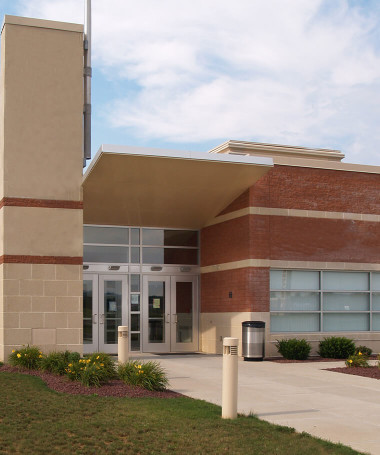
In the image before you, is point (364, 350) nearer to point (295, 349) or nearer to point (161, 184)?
point (295, 349)

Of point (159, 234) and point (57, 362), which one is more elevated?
point (159, 234)

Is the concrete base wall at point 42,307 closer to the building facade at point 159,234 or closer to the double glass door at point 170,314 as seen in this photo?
the building facade at point 159,234

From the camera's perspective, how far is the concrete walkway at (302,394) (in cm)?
986

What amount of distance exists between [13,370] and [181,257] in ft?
31.2

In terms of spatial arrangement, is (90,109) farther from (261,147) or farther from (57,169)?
(261,147)

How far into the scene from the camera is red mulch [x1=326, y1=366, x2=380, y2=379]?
1643cm

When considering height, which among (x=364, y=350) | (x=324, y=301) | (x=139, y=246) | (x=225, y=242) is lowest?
(x=364, y=350)

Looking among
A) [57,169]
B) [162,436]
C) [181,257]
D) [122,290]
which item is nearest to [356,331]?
[181,257]

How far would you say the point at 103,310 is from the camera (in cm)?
2316

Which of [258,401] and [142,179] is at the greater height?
[142,179]

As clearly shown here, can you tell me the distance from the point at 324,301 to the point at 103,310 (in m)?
7.35

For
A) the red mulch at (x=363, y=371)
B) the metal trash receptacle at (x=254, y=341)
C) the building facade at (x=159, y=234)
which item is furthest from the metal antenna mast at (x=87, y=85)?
the red mulch at (x=363, y=371)

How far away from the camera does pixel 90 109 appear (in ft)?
64.3

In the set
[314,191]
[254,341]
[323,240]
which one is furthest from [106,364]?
[314,191]
